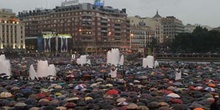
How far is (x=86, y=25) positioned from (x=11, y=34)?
101 feet

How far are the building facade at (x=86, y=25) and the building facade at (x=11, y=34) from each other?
818 centimetres

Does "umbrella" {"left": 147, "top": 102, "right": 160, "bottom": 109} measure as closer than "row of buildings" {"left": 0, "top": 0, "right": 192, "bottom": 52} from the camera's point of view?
Yes

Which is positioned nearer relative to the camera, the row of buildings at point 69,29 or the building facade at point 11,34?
the row of buildings at point 69,29

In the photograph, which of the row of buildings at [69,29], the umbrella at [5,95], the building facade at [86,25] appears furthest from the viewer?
the building facade at [86,25]

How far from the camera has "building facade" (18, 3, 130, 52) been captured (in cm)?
15900

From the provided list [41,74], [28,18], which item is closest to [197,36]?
[41,74]

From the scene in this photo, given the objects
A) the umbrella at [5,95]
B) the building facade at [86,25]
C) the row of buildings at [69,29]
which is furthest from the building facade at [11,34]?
the umbrella at [5,95]

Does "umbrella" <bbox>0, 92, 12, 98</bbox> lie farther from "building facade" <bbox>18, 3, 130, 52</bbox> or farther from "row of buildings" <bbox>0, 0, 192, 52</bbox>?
"building facade" <bbox>18, 3, 130, 52</bbox>

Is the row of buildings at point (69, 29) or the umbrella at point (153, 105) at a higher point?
the row of buildings at point (69, 29)

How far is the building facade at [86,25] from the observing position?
15900 cm

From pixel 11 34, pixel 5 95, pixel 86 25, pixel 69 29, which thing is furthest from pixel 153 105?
pixel 69 29

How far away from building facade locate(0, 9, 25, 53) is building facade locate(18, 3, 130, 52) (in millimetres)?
8176

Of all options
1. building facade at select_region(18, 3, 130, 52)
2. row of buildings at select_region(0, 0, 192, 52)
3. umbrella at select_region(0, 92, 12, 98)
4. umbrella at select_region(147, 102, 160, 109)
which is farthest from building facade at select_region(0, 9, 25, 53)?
umbrella at select_region(147, 102, 160, 109)

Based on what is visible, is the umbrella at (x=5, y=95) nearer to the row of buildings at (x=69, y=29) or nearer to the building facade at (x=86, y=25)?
the row of buildings at (x=69, y=29)
